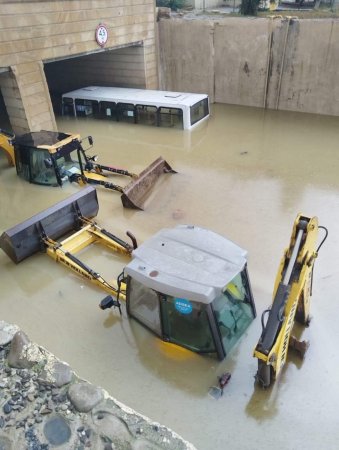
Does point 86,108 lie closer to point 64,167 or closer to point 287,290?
point 64,167

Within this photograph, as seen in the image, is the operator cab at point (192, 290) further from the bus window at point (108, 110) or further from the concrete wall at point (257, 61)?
the concrete wall at point (257, 61)

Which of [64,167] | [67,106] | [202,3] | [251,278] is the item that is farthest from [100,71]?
[251,278]

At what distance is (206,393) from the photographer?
4.88m

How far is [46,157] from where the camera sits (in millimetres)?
9391

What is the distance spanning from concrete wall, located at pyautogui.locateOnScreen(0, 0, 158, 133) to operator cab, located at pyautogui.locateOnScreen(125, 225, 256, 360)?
8.67 m

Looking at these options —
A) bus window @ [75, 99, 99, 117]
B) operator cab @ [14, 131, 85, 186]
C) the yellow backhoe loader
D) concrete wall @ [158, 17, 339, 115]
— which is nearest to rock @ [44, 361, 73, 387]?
the yellow backhoe loader

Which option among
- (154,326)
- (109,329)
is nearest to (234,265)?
(154,326)

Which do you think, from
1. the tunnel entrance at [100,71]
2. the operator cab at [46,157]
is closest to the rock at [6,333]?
the operator cab at [46,157]

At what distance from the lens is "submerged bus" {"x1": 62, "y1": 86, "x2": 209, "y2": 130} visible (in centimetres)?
1310

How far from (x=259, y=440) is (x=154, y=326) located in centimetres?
191

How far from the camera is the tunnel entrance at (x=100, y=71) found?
15.6 metres

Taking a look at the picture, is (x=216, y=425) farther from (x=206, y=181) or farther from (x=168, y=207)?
(x=206, y=181)

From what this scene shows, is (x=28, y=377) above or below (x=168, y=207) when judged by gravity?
above

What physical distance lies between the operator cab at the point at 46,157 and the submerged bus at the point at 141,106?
4.47 metres
